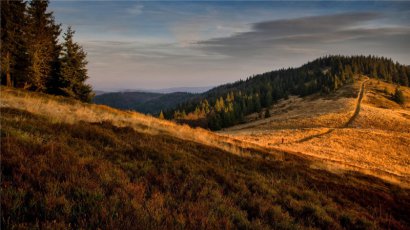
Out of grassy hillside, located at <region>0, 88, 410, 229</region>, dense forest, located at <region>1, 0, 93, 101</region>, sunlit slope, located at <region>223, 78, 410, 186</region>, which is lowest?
sunlit slope, located at <region>223, 78, 410, 186</region>

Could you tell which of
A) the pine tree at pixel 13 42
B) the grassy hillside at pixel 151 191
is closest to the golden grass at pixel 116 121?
the grassy hillside at pixel 151 191

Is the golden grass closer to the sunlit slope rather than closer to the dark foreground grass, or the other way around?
the dark foreground grass

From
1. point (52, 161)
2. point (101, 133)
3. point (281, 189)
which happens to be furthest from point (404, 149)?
point (52, 161)

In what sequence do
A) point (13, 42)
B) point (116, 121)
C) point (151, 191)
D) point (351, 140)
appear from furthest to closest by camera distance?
point (351, 140) → point (13, 42) → point (116, 121) → point (151, 191)

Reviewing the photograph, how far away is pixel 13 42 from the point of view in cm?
3762

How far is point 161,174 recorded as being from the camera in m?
8.00

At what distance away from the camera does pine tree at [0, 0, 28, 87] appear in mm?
36031

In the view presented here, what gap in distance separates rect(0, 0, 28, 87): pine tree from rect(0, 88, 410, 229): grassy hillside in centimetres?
2993

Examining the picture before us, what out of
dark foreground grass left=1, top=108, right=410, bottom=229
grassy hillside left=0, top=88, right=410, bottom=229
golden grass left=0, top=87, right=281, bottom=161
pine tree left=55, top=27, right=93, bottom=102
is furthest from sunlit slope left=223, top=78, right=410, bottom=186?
pine tree left=55, top=27, right=93, bottom=102

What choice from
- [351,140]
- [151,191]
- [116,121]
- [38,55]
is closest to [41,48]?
[38,55]

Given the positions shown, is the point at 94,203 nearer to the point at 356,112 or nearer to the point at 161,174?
the point at 161,174

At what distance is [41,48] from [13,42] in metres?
3.28

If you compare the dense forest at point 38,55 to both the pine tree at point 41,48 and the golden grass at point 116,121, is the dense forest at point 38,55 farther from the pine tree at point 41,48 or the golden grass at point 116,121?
the golden grass at point 116,121

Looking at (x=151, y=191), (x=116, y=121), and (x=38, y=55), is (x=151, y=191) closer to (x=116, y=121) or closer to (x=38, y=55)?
(x=116, y=121)
